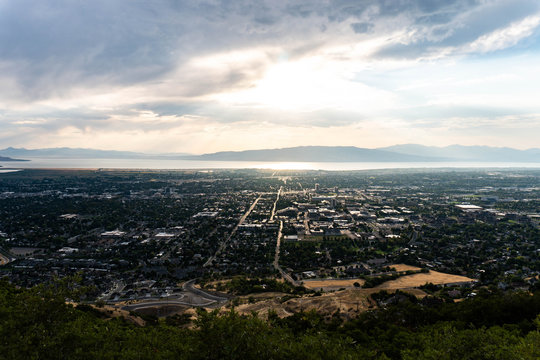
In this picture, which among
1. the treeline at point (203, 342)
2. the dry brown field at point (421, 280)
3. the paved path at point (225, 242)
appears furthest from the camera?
the paved path at point (225, 242)

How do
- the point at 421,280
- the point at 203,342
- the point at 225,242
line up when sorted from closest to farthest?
the point at 203,342, the point at 421,280, the point at 225,242

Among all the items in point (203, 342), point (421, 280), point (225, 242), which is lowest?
point (421, 280)

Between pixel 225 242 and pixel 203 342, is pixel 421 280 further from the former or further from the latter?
pixel 203 342

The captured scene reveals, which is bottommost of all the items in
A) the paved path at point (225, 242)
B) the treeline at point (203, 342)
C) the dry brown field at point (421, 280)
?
the dry brown field at point (421, 280)

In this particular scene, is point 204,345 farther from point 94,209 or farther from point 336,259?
point 94,209

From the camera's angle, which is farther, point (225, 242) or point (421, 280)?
point (225, 242)

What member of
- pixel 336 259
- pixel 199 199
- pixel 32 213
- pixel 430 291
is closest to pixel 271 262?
pixel 336 259

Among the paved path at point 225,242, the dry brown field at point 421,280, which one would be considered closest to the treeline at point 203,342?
the dry brown field at point 421,280

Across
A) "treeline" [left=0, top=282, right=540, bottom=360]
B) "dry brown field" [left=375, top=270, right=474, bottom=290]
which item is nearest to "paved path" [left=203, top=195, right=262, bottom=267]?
"dry brown field" [left=375, top=270, right=474, bottom=290]

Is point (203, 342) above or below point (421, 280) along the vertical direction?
above

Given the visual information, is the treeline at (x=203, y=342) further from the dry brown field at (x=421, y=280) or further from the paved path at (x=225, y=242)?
the paved path at (x=225, y=242)

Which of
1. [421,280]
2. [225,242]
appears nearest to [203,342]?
[421,280]
